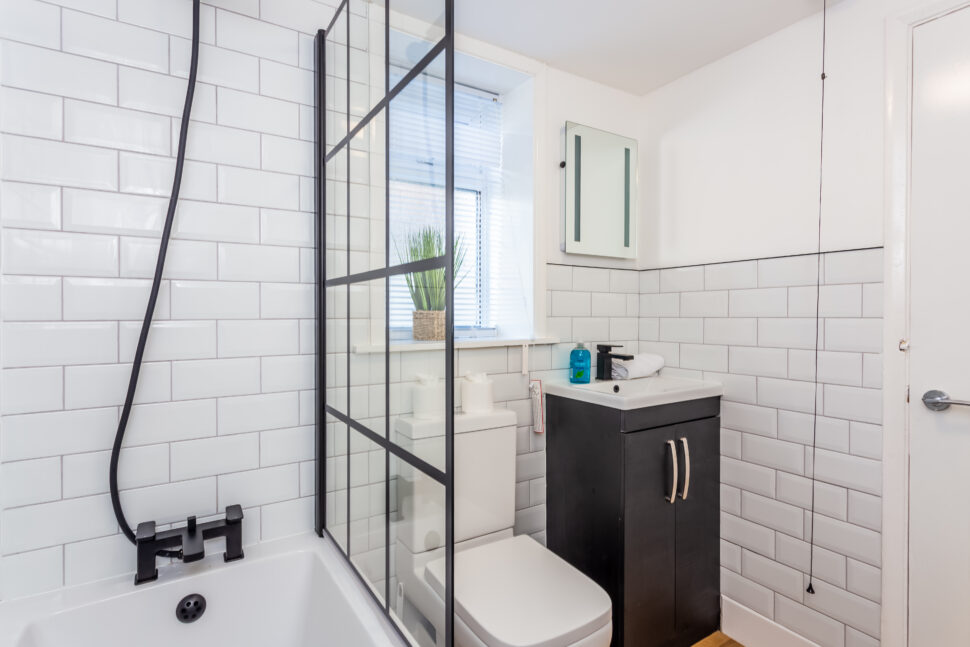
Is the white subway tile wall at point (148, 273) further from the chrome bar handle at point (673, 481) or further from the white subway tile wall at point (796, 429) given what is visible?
the chrome bar handle at point (673, 481)

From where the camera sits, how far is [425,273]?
973 mm

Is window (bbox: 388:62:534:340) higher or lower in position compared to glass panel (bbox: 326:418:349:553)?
higher

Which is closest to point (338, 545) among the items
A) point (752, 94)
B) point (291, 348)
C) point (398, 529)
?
point (398, 529)

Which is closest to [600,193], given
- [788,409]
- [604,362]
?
[604,362]

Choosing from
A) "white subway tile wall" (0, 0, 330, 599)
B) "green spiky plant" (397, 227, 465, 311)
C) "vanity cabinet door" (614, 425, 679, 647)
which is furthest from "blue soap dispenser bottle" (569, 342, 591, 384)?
"green spiky plant" (397, 227, 465, 311)

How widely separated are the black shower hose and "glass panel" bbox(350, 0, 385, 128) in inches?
16.0

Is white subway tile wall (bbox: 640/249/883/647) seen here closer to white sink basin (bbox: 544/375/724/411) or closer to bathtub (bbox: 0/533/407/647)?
white sink basin (bbox: 544/375/724/411)

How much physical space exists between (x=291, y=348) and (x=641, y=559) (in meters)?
1.35

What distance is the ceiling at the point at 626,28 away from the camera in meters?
1.63

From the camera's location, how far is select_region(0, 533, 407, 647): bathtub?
112cm

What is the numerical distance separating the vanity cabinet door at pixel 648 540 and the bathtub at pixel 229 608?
890 mm

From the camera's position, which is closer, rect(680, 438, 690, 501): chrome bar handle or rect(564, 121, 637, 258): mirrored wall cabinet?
rect(680, 438, 690, 501): chrome bar handle

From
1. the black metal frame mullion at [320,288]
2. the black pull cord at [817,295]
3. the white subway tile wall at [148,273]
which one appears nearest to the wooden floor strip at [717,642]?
the black pull cord at [817,295]

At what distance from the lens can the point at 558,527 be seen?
76.4 inches
